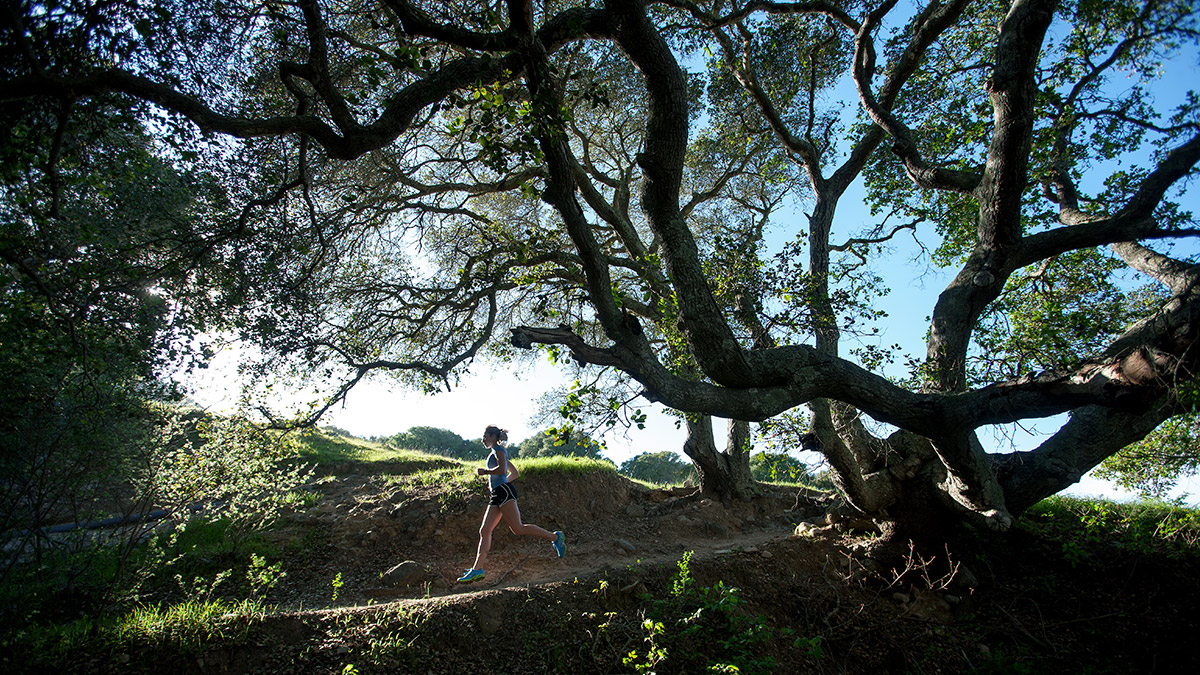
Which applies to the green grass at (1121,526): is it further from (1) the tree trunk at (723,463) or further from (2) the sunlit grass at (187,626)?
(2) the sunlit grass at (187,626)

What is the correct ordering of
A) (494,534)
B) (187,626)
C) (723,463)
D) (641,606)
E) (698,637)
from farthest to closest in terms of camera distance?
(723,463) → (494,534) → (641,606) → (698,637) → (187,626)

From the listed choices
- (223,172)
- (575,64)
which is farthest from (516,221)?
(223,172)

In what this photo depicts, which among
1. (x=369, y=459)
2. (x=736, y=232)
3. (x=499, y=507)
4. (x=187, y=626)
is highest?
(x=736, y=232)

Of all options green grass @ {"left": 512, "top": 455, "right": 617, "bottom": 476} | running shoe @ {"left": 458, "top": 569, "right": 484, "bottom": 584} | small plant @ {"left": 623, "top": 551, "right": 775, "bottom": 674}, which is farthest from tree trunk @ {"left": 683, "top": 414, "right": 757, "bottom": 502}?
running shoe @ {"left": 458, "top": 569, "right": 484, "bottom": 584}

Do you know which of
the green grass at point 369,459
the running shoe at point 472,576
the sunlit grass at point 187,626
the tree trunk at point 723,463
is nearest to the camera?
the sunlit grass at point 187,626

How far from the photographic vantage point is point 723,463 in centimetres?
1023

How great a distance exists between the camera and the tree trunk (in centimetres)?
1014

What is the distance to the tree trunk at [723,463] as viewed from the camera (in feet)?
33.3

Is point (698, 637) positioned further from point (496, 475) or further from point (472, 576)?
point (496, 475)

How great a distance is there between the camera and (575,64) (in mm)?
9578

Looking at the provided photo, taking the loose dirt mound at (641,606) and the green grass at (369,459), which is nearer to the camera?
the loose dirt mound at (641,606)

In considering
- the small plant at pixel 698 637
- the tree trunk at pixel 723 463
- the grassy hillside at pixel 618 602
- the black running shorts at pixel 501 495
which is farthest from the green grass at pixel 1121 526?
the black running shorts at pixel 501 495

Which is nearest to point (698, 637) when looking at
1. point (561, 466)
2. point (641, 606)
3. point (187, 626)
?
point (641, 606)

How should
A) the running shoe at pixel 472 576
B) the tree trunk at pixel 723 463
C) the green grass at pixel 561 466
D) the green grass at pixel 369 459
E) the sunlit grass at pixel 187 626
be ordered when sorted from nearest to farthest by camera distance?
the sunlit grass at pixel 187 626 → the running shoe at pixel 472 576 → the green grass at pixel 561 466 → the tree trunk at pixel 723 463 → the green grass at pixel 369 459
